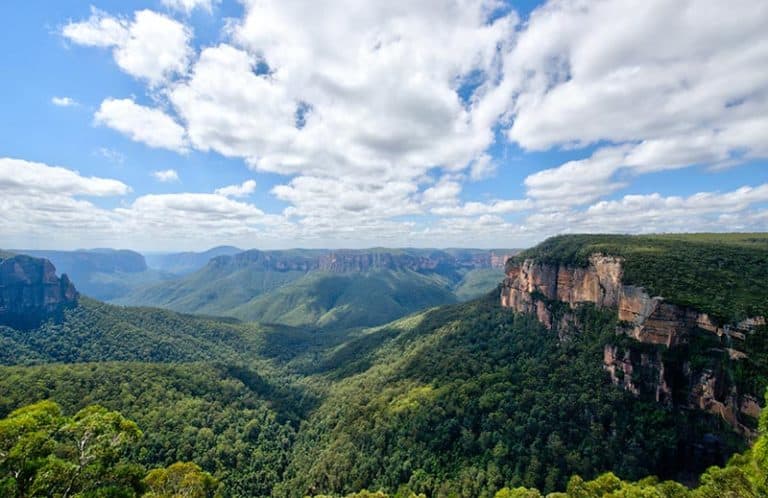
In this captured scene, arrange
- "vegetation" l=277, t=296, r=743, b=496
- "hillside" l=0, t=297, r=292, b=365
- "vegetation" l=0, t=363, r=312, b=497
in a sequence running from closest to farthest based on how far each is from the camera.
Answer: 1. "vegetation" l=277, t=296, r=743, b=496
2. "vegetation" l=0, t=363, r=312, b=497
3. "hillside" l=0, t=297, r=292, b=365

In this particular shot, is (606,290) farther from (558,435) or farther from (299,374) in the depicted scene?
(299,374)

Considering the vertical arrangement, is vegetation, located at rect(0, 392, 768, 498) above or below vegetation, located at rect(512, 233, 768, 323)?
below

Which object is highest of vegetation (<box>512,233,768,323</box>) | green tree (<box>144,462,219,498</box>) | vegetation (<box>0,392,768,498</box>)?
Result: vegetation (<box>512,233,768,323</box>)

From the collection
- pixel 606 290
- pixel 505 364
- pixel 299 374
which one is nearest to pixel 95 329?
pixel 299 374

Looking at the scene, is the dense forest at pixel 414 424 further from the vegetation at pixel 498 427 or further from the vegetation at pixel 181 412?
the vegetation at pixel 181 412

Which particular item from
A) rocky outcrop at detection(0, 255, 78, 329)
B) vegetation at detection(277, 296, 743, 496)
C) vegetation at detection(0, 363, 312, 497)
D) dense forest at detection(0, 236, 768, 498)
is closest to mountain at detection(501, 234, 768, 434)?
dense forest at detection(0, 236, 768, 498)

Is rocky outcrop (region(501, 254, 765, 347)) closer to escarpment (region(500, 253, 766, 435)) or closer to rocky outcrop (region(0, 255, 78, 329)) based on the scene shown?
escarpment (region(500, 253, 766, 435))

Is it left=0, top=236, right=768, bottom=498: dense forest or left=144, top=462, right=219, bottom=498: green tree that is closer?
left=0, top=236, right=768, bottom=498: dense forest
